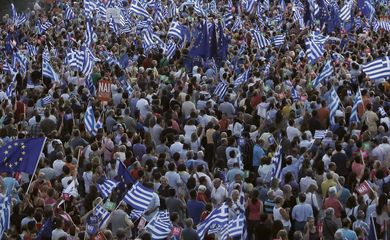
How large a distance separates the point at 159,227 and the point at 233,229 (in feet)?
3.59

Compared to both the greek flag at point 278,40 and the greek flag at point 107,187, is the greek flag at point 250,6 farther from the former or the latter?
the greek flag at point 107,187

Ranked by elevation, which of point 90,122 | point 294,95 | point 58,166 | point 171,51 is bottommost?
point 171,51

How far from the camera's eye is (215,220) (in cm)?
1559

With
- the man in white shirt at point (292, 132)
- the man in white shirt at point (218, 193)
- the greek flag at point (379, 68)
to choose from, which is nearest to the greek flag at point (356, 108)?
the greek flag at point (379, 68)

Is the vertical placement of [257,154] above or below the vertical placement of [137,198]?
below

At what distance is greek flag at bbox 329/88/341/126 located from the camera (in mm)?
21797

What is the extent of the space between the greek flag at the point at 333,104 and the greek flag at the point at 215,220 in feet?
21.5

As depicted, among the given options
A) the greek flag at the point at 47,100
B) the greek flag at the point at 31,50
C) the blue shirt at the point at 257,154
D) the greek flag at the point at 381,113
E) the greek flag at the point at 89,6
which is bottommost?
the greek flag at the point at 89,6


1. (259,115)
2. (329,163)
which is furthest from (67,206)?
(259,115)

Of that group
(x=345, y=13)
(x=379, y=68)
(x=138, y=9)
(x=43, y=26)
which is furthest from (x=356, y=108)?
(x=43, y=26)

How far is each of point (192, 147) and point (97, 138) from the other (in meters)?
1.86

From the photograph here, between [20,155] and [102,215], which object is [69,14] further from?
[102,215]

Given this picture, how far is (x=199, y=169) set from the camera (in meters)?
18.1

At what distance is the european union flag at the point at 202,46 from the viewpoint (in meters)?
28.5
